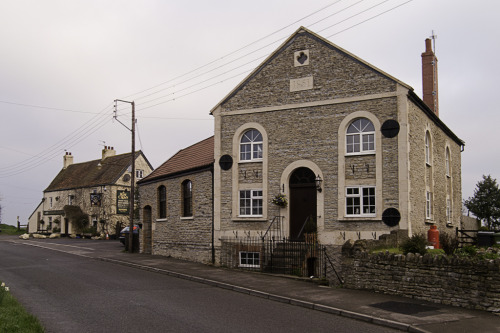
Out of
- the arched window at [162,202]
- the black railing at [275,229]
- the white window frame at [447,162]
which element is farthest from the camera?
the arched window at [162,202]

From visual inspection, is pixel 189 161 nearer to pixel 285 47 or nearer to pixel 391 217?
pixel 285 47

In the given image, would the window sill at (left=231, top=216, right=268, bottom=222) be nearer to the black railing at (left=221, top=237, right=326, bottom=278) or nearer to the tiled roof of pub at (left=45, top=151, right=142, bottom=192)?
the black railing at (left=221, top=237, right=326, bottom=278)

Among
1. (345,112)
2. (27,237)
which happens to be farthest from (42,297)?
(27,237)

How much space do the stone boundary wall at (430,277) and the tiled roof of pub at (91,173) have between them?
127 feet

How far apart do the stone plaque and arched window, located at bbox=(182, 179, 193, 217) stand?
24.3ft

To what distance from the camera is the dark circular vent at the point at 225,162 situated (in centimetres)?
2235

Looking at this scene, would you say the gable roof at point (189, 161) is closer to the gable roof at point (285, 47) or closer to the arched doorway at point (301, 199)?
the gable roof at point (285, 47)

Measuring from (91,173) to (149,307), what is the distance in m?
46.6

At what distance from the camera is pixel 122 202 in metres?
49.0

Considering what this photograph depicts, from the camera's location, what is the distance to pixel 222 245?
22.1m

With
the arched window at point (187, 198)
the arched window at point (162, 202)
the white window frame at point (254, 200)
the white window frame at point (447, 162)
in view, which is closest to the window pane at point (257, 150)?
the white window frame at point (254, 200)

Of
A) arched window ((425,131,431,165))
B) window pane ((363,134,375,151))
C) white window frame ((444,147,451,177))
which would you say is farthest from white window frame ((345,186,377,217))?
white window frame ((444,147,451,177))

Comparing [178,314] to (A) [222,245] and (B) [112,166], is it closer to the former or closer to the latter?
(A) [222,245]

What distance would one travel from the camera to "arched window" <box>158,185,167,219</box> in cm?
2727
